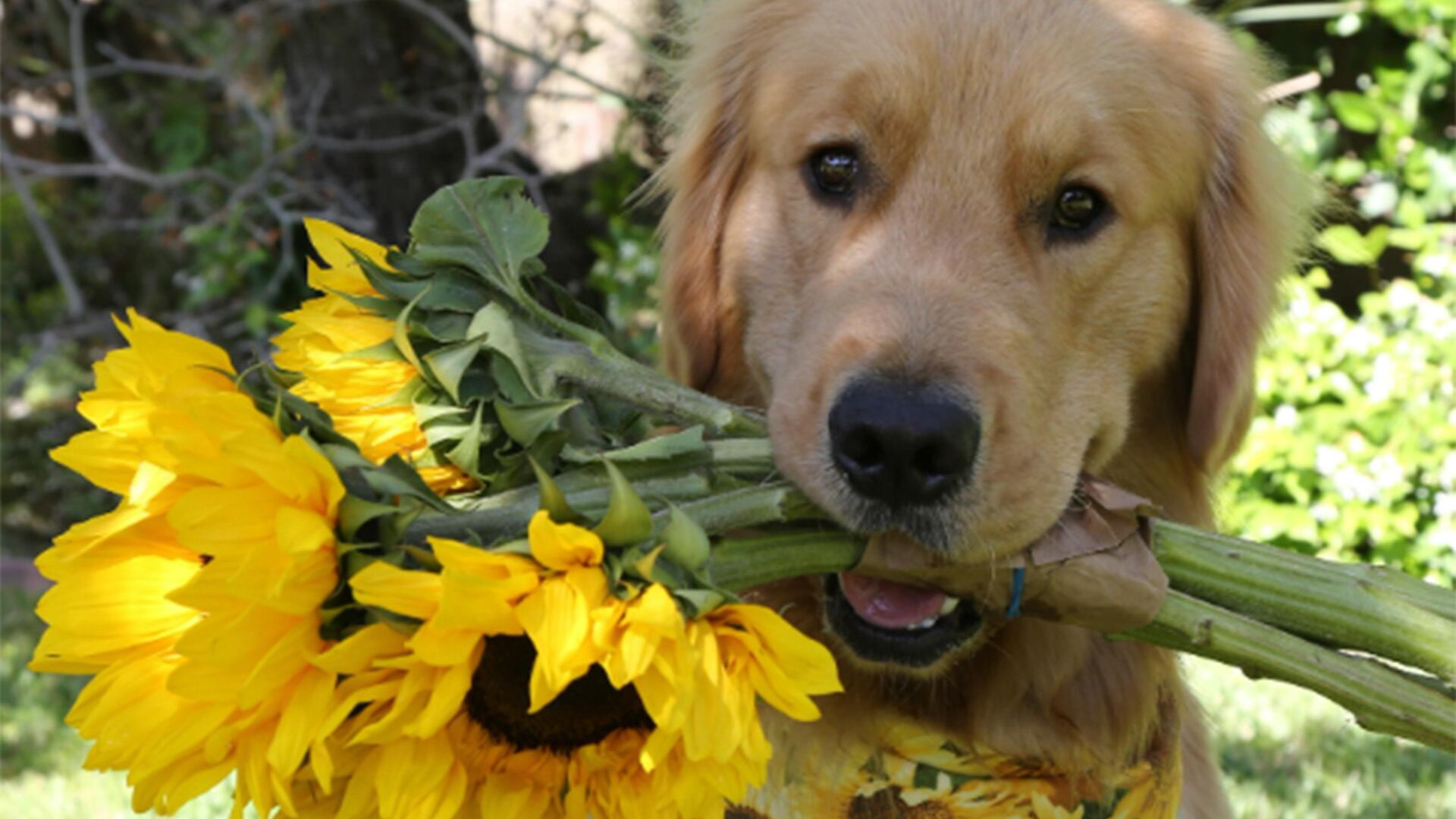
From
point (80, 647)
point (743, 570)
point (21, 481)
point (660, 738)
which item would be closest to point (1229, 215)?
point (743, 570)

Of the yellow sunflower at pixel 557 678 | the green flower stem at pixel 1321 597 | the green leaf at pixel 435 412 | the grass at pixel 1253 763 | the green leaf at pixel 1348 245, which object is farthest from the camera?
the green leaf at pixel 1348 245

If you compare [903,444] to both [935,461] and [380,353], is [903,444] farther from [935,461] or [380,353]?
[380,353]

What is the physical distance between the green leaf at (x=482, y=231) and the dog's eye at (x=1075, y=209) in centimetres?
98

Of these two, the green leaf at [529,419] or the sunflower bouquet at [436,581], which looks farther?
the green leaf at [529,419]

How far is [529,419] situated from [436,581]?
28 cm

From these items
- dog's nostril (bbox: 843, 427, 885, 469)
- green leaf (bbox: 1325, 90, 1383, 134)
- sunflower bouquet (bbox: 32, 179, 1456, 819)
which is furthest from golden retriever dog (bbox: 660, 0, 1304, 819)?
green leaf (bbox: 1325, 90, 1383, 134)

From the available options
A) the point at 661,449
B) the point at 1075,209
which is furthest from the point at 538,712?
the point at 1075,209

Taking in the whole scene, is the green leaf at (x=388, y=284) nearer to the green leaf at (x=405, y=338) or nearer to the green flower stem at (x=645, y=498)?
the green leaf at (x=405, y=338)

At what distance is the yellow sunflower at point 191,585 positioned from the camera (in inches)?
60.7

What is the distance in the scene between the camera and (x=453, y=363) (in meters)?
1.81

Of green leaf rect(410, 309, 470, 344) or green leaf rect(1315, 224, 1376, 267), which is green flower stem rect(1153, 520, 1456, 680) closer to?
green leaf rect(410, 309, 470, 344)

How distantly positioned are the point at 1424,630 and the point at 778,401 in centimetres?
100

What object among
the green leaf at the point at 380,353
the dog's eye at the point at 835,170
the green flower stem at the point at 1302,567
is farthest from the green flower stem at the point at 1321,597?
the green leaf at the point at 380,353

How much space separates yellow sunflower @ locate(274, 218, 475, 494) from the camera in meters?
1.84
